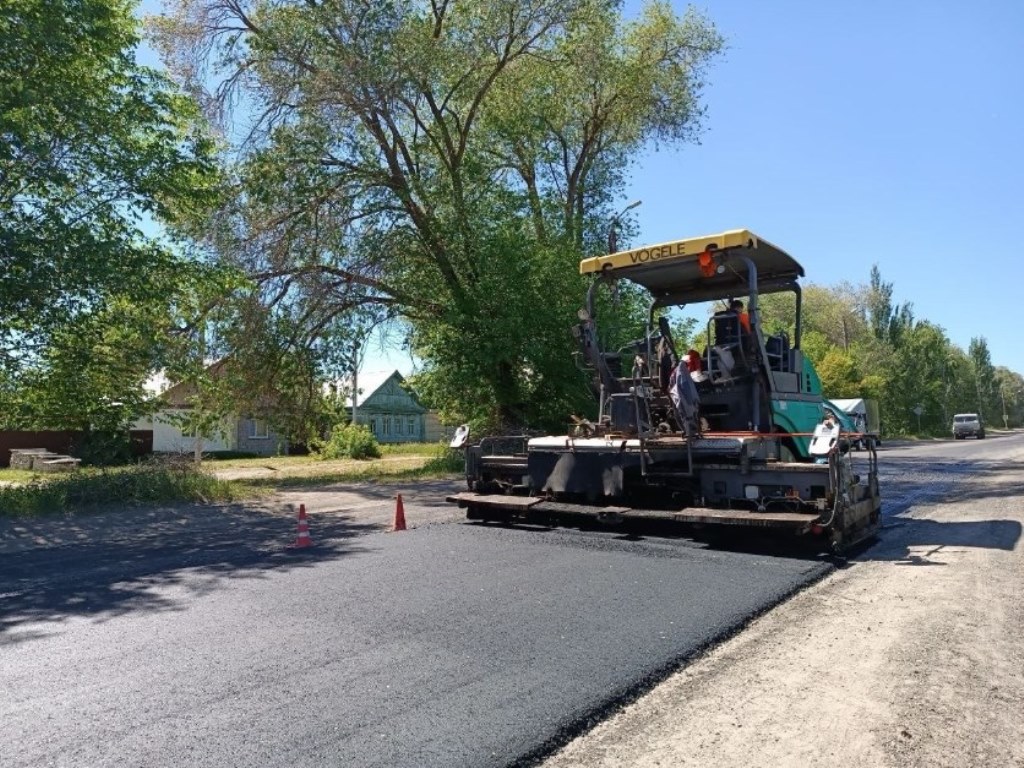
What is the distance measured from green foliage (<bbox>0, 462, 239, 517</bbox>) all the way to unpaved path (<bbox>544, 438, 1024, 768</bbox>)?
1167cm

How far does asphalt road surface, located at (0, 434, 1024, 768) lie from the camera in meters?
3.71

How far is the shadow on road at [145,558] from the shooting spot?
648 cm

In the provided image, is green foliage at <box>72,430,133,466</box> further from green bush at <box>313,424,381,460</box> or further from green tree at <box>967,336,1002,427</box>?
green tree at <box>967,336,1002,427</box>

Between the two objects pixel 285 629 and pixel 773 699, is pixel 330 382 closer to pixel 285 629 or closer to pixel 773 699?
pixel 285 629

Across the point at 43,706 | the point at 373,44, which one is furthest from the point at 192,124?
the point at 43,706

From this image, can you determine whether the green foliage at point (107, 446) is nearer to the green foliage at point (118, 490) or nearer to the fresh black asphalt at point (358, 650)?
the green foliage at point (118, 490)

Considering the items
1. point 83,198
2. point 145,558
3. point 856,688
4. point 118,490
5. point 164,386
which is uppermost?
point 83,198

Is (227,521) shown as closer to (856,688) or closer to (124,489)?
(124,489)

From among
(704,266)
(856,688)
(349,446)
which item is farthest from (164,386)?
(349,446)

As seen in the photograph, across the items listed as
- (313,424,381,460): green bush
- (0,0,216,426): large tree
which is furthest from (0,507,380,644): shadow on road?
(313,424,381,460): green bush

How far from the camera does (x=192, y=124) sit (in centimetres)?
1925

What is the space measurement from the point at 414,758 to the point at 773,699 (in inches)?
78.6

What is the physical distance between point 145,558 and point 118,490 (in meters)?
6.06

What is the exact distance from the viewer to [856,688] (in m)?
4.48
